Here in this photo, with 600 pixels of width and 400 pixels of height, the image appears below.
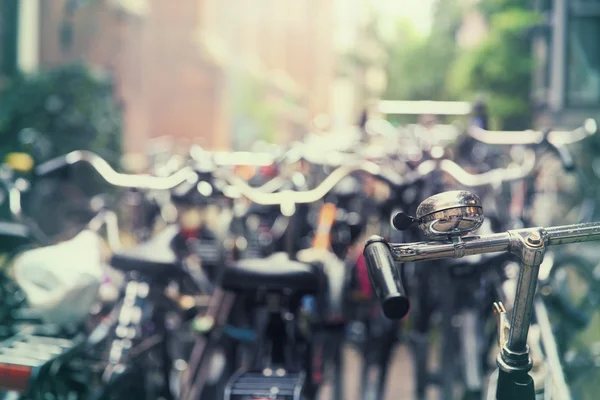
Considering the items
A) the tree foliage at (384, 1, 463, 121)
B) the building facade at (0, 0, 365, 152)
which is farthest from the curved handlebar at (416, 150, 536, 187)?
the tree foliage at (384, 1, 463, 121)

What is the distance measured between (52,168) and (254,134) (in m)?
34.0

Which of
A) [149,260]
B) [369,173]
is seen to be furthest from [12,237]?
[369,173]

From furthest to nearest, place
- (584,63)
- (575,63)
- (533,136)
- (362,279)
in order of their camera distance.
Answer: (575,63) < (584,63) < (533,136) < (362,279)

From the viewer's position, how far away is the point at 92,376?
121 inches

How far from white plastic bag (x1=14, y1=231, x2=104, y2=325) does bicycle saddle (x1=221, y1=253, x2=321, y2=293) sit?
0.56m

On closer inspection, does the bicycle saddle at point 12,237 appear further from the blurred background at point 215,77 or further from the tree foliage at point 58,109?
the tree foliage at point 58,109

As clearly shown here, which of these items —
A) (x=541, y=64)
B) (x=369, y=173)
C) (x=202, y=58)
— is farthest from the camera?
(x=202, y=58)

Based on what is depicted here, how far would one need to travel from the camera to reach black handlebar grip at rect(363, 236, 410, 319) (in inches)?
54.0

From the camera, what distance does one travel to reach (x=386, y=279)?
55.5 inches

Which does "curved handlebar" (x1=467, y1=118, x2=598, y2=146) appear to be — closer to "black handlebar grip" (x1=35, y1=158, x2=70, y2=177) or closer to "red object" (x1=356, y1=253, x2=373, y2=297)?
"red object" (x1=356, y1=253, x2=373, y2=297)

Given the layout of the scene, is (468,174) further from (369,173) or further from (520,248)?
(520,248)

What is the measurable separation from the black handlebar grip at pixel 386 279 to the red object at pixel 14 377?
1553 mm

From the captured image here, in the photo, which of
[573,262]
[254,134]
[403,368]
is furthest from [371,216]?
[254,134]

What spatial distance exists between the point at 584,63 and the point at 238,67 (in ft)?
105
